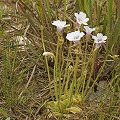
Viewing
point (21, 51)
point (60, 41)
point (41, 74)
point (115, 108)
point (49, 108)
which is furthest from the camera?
point (21, 51)

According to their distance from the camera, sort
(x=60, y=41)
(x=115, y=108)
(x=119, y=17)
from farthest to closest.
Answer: (x=119, y=17) → (x=115, y=108) → (x=60, y=41)

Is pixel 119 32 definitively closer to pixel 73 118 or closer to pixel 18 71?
pixel 73 118

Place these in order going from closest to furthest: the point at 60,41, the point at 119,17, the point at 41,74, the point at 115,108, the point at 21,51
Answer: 1. the point at 60,41
2. the point at 115,108
3. the point at 119,17
4. the point at 41,74
5. the point at 21,51

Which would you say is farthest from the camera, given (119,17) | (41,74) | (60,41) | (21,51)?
(21,51)

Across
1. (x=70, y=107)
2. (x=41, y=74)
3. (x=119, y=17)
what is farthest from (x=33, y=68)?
(x=119, y=17)

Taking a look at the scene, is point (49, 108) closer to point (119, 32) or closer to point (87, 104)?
point (87, 104)

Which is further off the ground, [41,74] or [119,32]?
[119,32]

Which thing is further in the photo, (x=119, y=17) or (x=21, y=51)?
(x=21, y=51)

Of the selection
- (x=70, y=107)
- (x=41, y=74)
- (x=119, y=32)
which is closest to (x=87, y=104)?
(x=70, y=107)

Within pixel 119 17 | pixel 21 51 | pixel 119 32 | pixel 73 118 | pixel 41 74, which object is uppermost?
pixel 119 17
